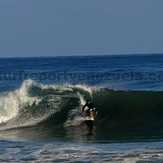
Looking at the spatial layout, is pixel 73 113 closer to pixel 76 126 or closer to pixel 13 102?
pixel 76 126

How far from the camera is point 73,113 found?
24984mm

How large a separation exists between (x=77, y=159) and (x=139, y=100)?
41.7 feet

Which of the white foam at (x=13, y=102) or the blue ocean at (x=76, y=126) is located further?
the white foam at (x=13, y=102)

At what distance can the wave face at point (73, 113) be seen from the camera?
20812 millimetres

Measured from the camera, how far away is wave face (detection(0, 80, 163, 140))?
68.3ft

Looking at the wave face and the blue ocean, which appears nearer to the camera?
the blue ocean

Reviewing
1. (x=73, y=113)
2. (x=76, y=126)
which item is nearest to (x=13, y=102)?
(x=73, y=113)

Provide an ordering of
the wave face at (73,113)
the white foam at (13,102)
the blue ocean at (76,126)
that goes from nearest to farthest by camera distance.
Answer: the blue ocean at (76,126) → the wave face at (73,113) → the white foam at (13,102)

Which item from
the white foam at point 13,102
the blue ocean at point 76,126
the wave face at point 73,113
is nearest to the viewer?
the blue ocean at point 76,126

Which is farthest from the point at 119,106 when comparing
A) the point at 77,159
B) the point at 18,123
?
the point at 77,159

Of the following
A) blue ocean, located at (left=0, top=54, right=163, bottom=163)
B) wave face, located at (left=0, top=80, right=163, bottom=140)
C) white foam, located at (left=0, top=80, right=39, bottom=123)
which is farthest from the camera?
white foam, located at (left=0, top=80, right=39, bottom=123)

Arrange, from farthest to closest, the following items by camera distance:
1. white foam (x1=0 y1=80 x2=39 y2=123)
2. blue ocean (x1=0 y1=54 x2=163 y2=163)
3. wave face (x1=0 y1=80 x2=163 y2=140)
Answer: white foam (x1=0 y1=80 x2=39 y2=123), wave face (x1=0 y1=80 x2=163 y2=140), blue ocean (x1=0 y1=54 x2=163 y2=163)

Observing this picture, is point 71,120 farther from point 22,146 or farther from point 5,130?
point 22,146

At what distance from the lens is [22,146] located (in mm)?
17312
